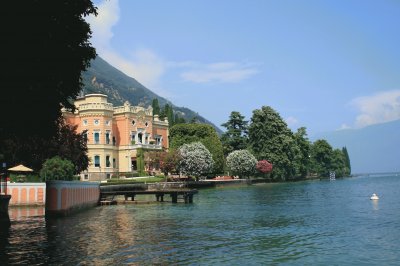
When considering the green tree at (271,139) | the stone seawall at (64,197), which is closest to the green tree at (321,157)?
the green tree at (271,139)

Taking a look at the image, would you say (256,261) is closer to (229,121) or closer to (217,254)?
(217,254)

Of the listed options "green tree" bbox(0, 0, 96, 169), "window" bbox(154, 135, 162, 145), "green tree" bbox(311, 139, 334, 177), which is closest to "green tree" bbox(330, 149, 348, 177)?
"green tree" bbox(311, 139, 334, 177)

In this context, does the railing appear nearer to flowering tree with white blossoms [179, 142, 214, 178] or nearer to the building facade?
the building facade

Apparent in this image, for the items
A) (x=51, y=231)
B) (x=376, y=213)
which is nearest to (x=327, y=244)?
(x=51, y=231)

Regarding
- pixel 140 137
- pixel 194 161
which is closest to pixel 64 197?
pixel 194 161

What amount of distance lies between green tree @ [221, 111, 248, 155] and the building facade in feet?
70.3

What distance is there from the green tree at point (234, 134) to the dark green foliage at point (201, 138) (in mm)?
13802

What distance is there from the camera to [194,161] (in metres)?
81.2

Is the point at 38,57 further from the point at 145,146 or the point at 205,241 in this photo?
the point at 145,146

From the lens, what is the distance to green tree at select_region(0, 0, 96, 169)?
1246 cm

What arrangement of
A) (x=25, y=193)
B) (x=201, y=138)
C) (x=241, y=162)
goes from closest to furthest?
(x=25, y=193), (x=241, y=162), (x=201, y=138)

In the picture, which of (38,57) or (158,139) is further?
(158,139)

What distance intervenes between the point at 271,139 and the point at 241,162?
1387 cm

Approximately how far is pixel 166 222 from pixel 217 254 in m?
11.2
